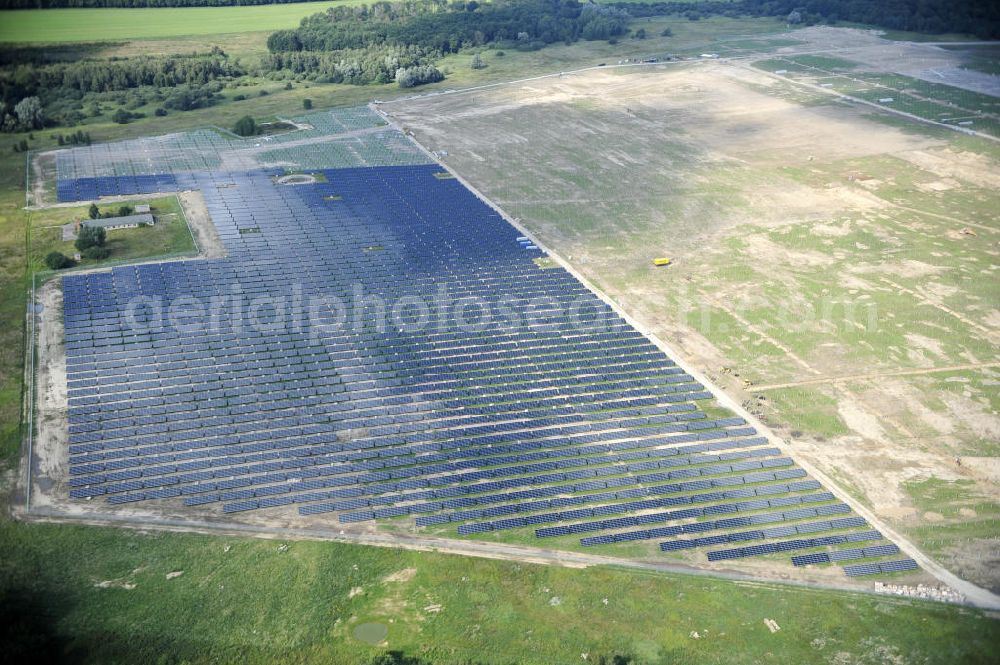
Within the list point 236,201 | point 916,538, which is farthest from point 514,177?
point 916,538

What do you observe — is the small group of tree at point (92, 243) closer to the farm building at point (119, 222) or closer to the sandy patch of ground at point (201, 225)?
the farm building at point (119, 222)

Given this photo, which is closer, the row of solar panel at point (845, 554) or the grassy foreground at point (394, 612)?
the grassy foreground at point (394, 612)

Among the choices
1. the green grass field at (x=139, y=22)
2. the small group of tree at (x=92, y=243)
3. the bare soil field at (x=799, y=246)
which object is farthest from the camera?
the green grass field at (x=139, y=22)

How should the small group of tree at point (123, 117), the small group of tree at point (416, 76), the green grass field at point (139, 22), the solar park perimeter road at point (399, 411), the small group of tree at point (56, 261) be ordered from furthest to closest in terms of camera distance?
the green grass field at point (139, 22) < the small group of tree at point (416, 76) < the small group of tree at point (123, 117) < the small group of tree at point (56, 261) < the solar park perimeter road at point (399, 411)

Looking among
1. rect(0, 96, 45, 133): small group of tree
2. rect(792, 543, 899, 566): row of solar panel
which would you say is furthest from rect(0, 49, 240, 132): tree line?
rect(792, 543, 899, 566): row of solar panel

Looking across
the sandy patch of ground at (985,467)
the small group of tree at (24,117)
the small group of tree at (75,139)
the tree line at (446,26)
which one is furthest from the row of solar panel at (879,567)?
the tree line at (446,26)

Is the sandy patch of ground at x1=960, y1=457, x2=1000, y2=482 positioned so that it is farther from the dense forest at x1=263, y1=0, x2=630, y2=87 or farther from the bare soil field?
the dense forest at x1=263, y1=0, x2=630, y2=87

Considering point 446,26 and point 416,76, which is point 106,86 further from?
point 446,26
